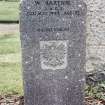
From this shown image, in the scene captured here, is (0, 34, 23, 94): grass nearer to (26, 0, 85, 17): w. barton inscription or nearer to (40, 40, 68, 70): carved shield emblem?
(40, 40, 68, 70): carved shield emblem

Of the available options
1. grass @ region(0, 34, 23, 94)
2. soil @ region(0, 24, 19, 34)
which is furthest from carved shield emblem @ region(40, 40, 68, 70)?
soil @ region(0, 24, 19, 34)

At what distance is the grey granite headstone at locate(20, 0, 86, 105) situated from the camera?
6.63m

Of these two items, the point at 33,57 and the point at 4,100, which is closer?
the point at 33,57

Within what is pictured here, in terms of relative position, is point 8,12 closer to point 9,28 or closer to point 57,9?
point 9,28

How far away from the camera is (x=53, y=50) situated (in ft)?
22.3

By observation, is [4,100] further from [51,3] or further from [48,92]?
[51,3]

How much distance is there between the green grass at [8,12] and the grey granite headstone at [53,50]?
1095 centimetres

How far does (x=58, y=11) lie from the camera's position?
6.64m

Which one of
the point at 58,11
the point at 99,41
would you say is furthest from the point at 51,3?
the point at 99,41

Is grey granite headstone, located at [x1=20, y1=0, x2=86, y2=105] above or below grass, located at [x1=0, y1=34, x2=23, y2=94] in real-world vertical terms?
above

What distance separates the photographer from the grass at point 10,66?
857cm

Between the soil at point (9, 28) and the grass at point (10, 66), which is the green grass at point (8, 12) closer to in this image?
the soil at point (9, 28)

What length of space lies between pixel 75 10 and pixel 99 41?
1.79 m

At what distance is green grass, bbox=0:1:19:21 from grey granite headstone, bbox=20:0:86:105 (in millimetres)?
10955
